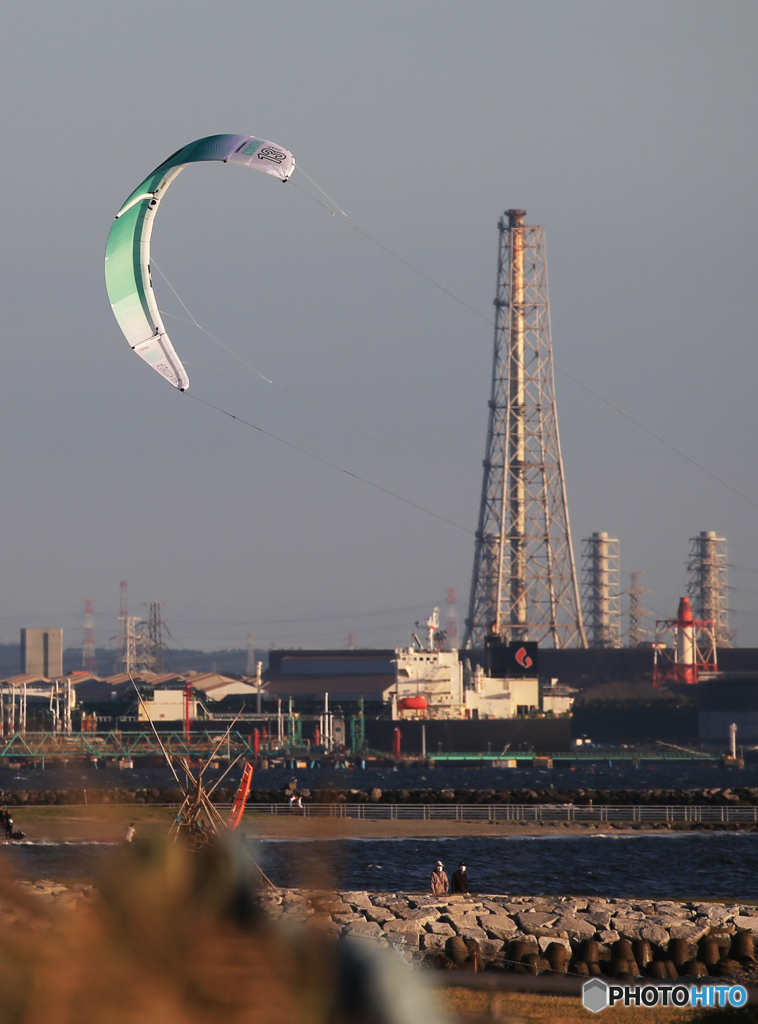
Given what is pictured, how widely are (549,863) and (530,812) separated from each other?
1538 centimetres

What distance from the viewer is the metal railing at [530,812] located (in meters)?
40.1

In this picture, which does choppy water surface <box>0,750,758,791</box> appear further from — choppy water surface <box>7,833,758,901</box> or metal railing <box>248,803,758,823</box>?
choppy water surface <box>7,833,758,901</box>

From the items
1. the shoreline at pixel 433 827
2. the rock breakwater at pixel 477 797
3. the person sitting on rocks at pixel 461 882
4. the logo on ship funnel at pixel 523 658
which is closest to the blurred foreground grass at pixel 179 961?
the person sitting on rocks at pixel 461 882

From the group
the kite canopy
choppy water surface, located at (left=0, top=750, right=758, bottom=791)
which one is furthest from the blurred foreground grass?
choppy water surface, located at (left=0, top=750, right=758, bottom=791)

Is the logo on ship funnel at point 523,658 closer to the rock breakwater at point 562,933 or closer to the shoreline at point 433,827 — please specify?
the shoreline at point 433,827

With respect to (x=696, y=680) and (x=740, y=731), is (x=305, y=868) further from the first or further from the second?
(x=696, y=680)

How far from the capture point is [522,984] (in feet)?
23.1

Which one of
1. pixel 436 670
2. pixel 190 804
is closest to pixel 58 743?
pixel 436 670

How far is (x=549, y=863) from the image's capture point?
92.3 feet

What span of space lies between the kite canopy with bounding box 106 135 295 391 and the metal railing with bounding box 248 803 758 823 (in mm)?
23391

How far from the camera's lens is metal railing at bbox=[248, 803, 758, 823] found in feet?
131

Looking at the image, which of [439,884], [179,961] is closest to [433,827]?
[439,884]

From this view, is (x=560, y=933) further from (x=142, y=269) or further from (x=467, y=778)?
(x=467, y=778)

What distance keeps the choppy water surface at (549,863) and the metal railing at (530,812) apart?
5386 mm
